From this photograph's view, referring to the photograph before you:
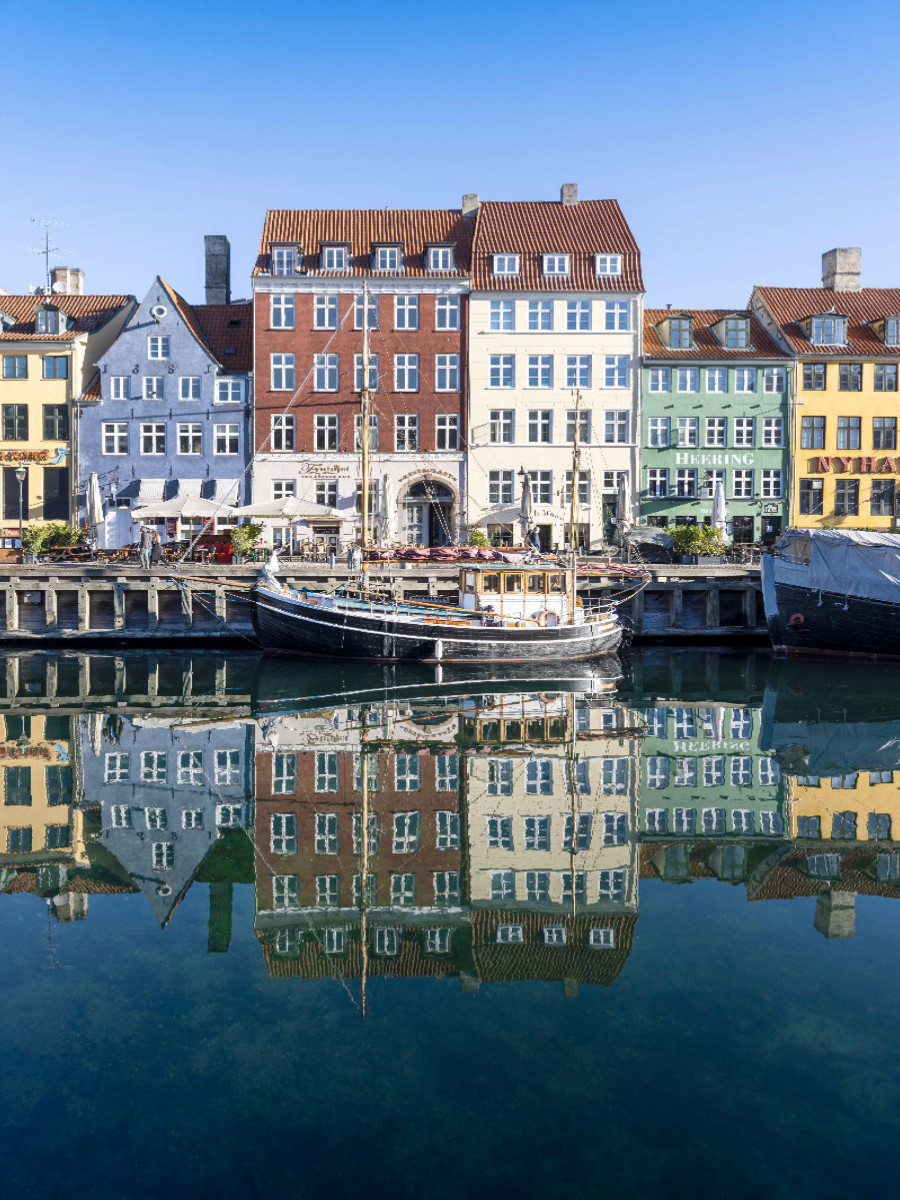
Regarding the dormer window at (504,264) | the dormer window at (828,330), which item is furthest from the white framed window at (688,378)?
the dormer window at (504,264)

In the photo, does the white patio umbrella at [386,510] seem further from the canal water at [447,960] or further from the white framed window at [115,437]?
the canal water at [447,960]

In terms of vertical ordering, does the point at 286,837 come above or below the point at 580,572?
below

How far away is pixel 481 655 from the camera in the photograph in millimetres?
31969

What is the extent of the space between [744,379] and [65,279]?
3567 cm

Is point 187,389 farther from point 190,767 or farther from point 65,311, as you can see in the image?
point 190,767

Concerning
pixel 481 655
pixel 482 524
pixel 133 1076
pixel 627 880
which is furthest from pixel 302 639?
pixel 133 1076

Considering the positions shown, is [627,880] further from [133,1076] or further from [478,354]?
[478,354]

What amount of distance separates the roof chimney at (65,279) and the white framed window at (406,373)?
18951 mm

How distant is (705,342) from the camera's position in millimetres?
49094

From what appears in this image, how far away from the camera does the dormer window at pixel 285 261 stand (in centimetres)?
4662

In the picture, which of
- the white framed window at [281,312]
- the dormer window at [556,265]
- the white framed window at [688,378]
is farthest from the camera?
the white framed window at [688,378]

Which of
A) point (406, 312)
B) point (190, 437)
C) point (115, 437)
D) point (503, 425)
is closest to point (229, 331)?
point (190, 437)

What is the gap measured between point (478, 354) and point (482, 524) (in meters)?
8.74

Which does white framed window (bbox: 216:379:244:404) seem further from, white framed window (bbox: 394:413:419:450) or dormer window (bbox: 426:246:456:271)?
dormer window (bbox: 426:246:456:271)
